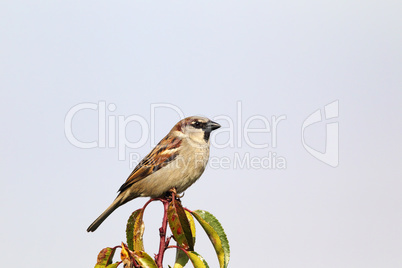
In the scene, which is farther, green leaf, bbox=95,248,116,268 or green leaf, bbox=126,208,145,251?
green leaf, bbox=126,208,145,251

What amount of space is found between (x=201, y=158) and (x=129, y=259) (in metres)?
2.25

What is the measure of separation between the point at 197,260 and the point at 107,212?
7.00ft

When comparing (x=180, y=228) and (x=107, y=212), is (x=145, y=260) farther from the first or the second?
(x=107, y=212)

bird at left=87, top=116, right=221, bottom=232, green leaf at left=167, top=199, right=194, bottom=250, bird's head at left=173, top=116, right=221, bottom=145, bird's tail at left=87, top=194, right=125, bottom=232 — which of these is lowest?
bird's tail at left=87, top=194, right=125, bottom=232

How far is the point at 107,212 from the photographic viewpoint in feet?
16.3

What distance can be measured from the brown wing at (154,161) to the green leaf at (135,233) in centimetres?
157

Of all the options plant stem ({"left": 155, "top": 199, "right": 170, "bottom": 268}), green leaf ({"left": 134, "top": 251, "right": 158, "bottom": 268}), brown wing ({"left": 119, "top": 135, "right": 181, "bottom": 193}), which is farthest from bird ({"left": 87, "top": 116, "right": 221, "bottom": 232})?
green leaf ({"left": 134, "top": 251, "right": 158, "bottom": 268})

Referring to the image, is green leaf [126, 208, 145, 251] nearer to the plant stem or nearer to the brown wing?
the plant stem

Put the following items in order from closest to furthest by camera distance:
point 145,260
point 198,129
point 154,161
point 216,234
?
point 145,260
point 216,234
point 154,161
point 198,129

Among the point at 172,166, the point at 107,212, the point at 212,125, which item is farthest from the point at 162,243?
the point at 212,125

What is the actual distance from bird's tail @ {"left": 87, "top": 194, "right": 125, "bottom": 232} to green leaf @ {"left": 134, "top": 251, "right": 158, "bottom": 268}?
2.11 meters

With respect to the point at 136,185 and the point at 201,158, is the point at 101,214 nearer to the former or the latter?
the point at 136,185

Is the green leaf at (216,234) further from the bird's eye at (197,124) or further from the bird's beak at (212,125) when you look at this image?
the bird's eye at (197,124)

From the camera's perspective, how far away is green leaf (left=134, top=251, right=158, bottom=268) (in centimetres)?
280
